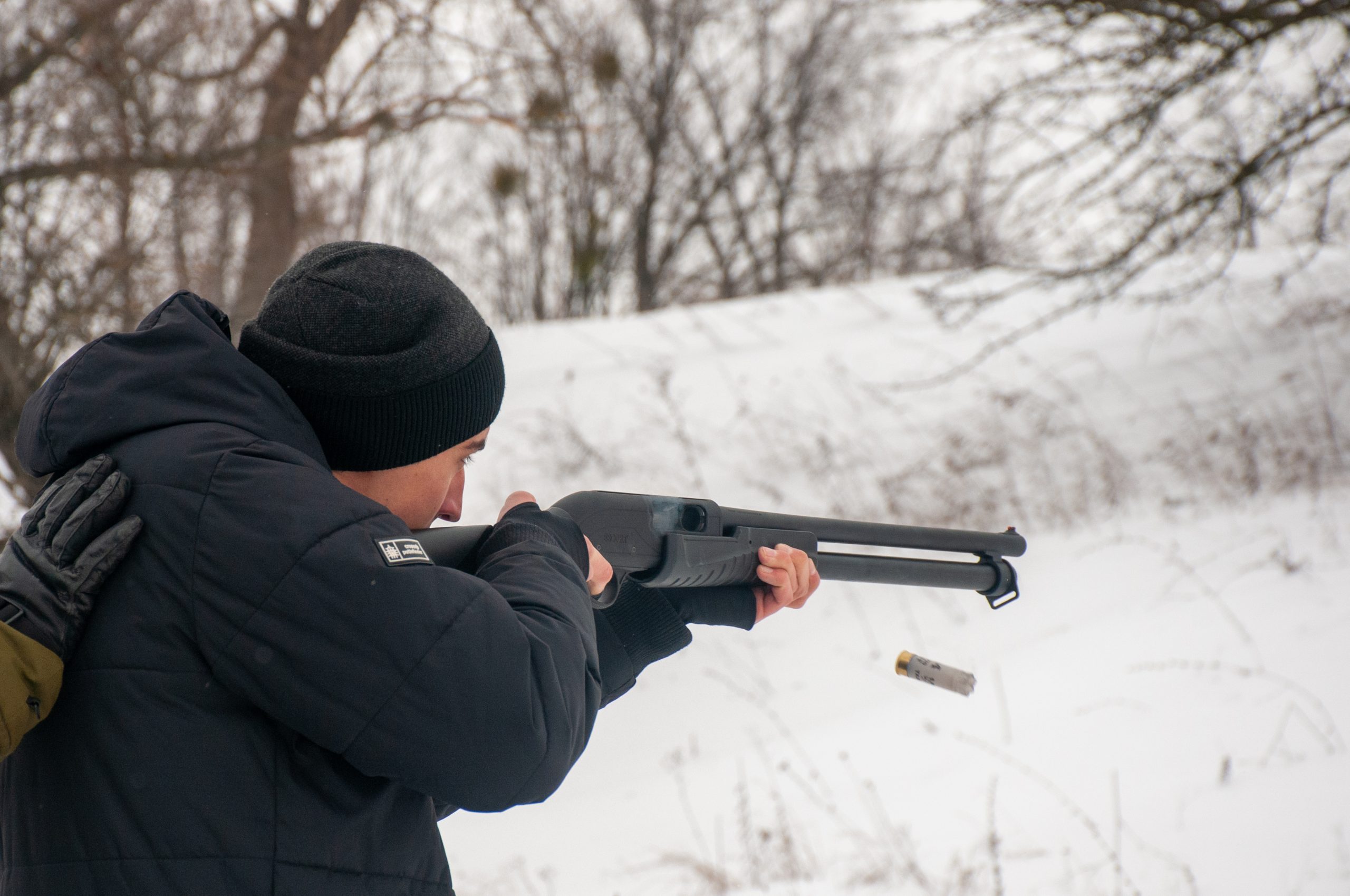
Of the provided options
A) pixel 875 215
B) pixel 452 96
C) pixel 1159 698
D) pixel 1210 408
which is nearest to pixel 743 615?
pixel 1159 698

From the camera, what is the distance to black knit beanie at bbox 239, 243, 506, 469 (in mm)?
1284

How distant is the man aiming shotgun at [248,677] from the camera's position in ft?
3.42

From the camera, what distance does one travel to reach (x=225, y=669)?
1.05m

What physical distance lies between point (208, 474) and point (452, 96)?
17.6ft

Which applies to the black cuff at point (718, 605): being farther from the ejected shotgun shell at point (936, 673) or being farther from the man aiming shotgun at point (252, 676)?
the man aiming shotgun at point (252, 676)

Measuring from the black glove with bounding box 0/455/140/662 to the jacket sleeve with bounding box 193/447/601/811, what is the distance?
10 cm

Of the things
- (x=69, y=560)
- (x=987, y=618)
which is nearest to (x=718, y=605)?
(x=69, y=560)

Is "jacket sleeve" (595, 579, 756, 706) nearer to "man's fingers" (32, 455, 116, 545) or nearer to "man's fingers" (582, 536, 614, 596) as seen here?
"man's fingers" (582, 536, 614, 596)

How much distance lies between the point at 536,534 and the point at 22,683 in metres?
0.65

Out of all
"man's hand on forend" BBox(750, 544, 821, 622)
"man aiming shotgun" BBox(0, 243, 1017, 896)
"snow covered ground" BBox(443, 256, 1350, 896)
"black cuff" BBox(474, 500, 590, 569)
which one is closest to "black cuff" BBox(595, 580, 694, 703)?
"man's hand on forend" BBox(750, 544, 821, 622)

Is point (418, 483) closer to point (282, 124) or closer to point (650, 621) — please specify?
point (650, 621)

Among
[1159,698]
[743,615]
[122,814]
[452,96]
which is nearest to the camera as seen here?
[122,814]

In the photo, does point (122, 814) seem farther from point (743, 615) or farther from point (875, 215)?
point (875, 215)

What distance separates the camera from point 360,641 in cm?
105
